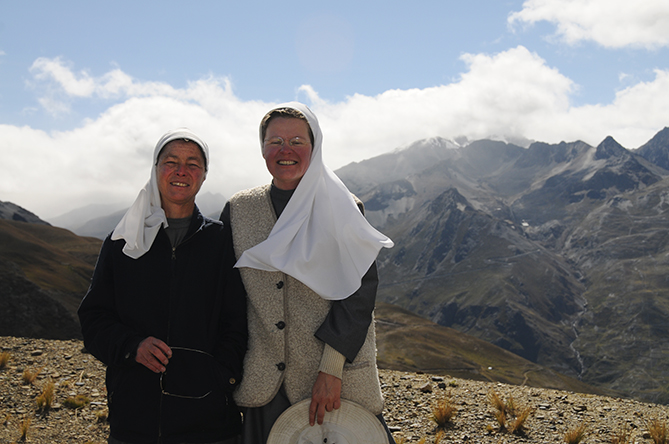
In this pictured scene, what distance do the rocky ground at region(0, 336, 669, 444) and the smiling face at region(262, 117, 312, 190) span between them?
585cm

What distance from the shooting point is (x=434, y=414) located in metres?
8.81

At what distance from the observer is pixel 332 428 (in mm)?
3658

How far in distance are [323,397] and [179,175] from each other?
6.92ft

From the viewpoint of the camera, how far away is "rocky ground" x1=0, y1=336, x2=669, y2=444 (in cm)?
788

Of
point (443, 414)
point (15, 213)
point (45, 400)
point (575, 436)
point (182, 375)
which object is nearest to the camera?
point (182, 375)

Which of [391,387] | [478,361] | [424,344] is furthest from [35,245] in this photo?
[478,361]

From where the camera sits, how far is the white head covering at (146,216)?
3520 mm

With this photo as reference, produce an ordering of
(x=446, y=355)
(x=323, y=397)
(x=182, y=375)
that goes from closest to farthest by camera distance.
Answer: (x=182, y=375), (x=323, y=397), (x=446, y=355)

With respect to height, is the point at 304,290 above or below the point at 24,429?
above

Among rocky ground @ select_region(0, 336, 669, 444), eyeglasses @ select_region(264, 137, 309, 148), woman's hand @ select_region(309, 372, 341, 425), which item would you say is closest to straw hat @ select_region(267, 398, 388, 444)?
woman's hand @ select_region(309, 372, 341, 425)

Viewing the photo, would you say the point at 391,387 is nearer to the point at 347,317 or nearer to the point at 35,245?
the point at 347,317

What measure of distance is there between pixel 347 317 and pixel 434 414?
619 centimetres

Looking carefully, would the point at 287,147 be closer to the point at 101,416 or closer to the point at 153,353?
the point at 153,353

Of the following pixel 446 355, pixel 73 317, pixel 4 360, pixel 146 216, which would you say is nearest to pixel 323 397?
pixel 146 216
